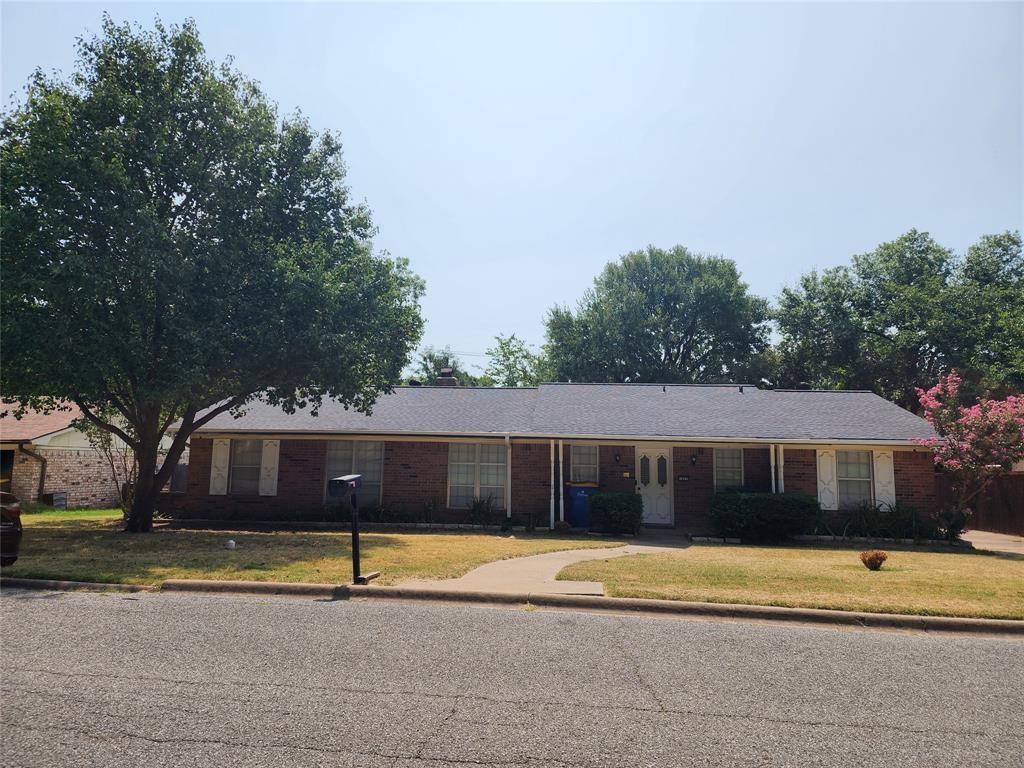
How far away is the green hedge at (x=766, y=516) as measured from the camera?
1537 cm

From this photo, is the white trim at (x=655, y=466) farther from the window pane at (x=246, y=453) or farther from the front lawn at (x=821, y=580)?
the window pane at (x=246, y=453)

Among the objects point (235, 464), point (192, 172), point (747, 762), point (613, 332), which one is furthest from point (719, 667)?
point (613, 332)

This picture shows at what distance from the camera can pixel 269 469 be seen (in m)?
18.4

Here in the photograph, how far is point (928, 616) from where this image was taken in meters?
7.33

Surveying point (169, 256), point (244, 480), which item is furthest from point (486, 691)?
point (244, 480)

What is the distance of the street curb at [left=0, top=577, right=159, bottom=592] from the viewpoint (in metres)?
8.40

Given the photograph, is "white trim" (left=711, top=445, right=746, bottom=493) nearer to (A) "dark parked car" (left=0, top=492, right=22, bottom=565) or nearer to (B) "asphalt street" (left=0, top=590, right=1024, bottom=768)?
(B) "asphalt street" (left=0, top=590, right=1024, bottom=768)

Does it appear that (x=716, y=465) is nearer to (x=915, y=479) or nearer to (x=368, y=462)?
(x=915, y=479)

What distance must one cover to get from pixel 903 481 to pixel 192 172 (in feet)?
59.3

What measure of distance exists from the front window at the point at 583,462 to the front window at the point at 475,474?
193 cm

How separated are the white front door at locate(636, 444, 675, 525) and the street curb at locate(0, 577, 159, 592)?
42.0 ft

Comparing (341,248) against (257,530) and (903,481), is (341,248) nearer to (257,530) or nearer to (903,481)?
(257,530)

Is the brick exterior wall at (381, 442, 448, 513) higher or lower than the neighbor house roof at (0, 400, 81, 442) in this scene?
lower

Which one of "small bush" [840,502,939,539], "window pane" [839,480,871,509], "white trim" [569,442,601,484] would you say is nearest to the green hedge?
"small bush" [840,502,939,539]
